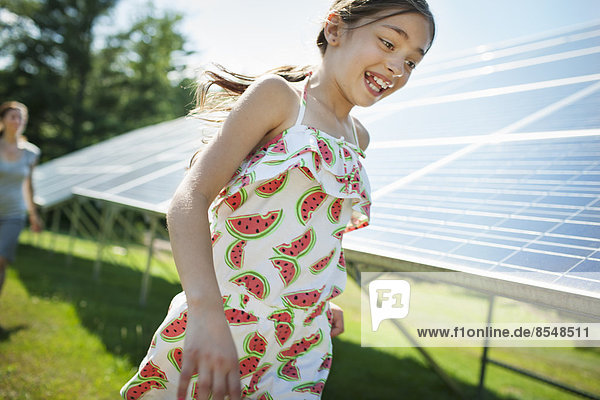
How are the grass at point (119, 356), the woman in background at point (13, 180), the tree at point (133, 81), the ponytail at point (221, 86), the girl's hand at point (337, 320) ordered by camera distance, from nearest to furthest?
the ponytail at point (221, 86) → the girl's hand at point (337, 320) → the grass at point (119, 356) → the woman in background at point (13, 180) → the tree at point (133, 81)

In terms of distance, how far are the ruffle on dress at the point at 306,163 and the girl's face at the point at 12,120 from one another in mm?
5170

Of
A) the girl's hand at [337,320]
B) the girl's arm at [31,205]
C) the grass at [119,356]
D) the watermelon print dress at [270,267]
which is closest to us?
the watermelon print dress at [270,267]

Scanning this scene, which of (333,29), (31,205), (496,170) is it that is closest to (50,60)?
(31,205)

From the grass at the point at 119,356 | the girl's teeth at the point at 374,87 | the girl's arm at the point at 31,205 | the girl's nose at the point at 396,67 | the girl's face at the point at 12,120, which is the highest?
A: the girl's nose at the point at 396,67

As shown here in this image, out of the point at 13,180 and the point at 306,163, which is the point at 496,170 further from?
the point at 13,180

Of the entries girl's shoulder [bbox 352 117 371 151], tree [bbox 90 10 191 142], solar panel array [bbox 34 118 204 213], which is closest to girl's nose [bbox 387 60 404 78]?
girl's shoulder [bbox 352 117 371 151]

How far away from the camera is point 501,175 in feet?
9.57

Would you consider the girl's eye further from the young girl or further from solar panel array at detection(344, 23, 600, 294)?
solar panel array at detection(344, 23, 600, 294)

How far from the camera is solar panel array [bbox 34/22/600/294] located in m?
2.13

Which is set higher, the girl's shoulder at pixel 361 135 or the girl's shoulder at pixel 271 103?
the girl's shoulder at pixel 271 103

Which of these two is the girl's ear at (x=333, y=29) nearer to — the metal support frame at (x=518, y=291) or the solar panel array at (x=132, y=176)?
the metal support frame at (x=518, y=291)

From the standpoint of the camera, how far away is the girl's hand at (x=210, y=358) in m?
1.09

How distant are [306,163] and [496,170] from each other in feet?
6.25

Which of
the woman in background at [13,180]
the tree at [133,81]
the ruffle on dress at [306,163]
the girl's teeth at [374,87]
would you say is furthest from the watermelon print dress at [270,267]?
the tree at [133,81]
